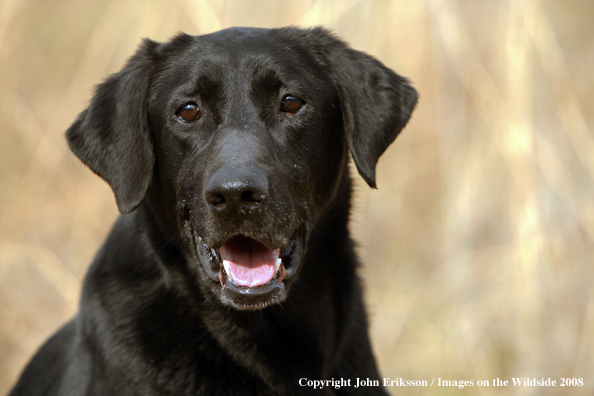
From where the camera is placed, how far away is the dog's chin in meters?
2.06

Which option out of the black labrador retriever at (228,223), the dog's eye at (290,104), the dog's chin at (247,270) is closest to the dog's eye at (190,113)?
the black labrador retriever at (228,223)

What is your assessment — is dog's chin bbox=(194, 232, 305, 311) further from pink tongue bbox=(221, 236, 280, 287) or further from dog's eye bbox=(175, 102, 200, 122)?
dog's eye bbox=(175, 102, 200, 122)

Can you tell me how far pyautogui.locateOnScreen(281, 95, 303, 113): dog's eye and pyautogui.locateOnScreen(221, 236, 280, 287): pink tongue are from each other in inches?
22.0

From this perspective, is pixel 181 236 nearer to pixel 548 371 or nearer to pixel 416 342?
pixel 416 342

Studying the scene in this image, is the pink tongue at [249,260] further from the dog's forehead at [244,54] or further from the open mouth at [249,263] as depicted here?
the dog's forehead at [244,54]

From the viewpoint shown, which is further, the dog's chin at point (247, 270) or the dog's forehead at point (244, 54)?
the dog's forehead at point (244, 54)

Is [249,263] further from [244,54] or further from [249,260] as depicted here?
[244,54]

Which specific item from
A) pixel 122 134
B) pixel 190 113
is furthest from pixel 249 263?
pixel 122 134

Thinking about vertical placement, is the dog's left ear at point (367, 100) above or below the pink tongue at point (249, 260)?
above

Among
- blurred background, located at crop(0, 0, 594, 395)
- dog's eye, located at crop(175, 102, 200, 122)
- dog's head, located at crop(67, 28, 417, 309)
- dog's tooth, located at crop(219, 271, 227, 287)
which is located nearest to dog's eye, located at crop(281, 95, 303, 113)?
dog's head, located at crop(67, 28, 417, 309)

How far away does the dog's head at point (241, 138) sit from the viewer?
6.74 feet

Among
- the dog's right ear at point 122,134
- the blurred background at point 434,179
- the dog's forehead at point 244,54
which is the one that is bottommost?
the blurred background at point 434,179

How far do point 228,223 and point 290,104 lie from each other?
24.5 inches

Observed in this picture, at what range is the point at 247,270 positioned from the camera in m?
2.12
